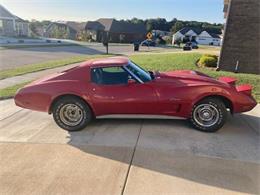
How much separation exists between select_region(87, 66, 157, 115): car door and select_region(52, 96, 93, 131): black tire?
0.62ft

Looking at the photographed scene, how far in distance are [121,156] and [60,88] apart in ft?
5.57

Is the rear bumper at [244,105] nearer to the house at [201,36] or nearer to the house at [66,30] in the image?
the house at [66,30]

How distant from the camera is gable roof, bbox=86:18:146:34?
64.6 meters

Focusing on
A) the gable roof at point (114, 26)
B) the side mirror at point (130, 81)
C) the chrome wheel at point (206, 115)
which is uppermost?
the gable roof at point (114, 26)

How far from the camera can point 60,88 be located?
470 centimetres

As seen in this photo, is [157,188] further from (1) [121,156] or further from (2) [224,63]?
(2) [224,63]

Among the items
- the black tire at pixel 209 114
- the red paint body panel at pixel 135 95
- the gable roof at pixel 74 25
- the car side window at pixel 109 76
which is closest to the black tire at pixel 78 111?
the red paint body panel at pixel 135 95

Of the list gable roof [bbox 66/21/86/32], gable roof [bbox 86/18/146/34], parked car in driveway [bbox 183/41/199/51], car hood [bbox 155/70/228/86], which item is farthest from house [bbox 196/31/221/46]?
car hood [bbox 155/70/228/86]

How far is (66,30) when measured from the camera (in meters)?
73.4

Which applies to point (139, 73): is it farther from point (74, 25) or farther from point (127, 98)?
point (74, 25)

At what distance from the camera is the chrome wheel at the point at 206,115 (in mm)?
4680

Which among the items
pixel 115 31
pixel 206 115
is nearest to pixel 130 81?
pixel 206 115

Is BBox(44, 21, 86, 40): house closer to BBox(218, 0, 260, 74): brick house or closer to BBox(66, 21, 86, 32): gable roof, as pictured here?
BBox(66, 21, 86, 32): gable roof

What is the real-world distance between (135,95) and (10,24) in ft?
182
